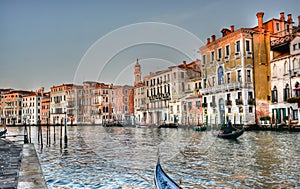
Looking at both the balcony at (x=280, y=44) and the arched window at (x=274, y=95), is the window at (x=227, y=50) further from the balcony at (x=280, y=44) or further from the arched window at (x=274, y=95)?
the arched window at (x=274, y=95)

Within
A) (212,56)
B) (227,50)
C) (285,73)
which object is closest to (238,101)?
(285,73)

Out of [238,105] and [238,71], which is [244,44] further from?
[238,105]

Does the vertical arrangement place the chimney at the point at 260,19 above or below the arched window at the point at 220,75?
above

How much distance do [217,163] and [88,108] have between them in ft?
185

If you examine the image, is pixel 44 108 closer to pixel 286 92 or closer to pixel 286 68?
pixel 286 92

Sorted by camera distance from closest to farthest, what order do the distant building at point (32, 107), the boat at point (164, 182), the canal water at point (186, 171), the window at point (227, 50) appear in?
the boat at point (164, 182) < the canal water at point (186, 171) < the window at point (227, 50) < the distant building at point (32, 107)

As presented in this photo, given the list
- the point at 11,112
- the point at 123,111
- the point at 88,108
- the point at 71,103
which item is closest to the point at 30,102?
the point at 11,112

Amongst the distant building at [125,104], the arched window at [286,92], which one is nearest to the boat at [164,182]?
the arched window at [286,92]

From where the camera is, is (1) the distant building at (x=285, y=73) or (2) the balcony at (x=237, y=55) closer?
(1) the distant building at (x=285, y=73)

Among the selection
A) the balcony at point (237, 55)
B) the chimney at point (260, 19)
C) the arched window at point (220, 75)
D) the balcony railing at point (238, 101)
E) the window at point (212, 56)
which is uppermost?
the chimney at point (260, 19)

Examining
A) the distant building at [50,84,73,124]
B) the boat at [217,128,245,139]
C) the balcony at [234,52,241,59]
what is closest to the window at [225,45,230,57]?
the balcony at [234,52,241,59]

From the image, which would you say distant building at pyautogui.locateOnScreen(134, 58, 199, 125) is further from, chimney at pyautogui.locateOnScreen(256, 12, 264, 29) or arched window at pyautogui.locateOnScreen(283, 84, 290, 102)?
arched window at pyautogui.locateOnScreen(283, 84, 290, 102)

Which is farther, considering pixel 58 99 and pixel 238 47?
pixel 58 99

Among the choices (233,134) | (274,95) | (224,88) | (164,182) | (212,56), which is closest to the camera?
(164,182)
